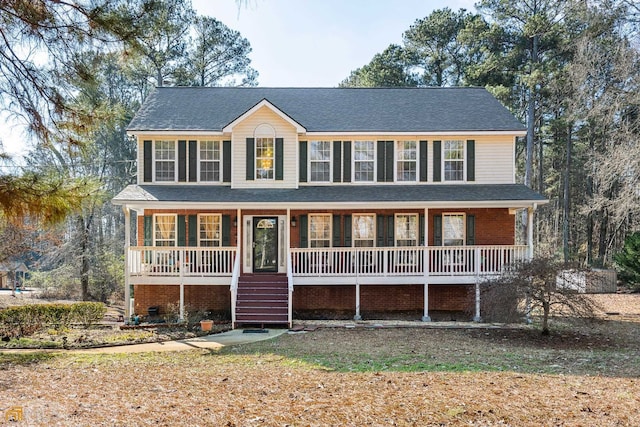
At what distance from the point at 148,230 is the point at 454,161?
11.0 meters

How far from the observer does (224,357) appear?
984 centimetres

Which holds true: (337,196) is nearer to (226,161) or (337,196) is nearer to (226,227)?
(226,227)

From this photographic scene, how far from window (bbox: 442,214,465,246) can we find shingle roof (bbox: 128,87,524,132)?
10.2 ft

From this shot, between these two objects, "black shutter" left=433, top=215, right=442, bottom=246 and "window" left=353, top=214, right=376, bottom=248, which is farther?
"window" left=353, top=214, right=376, bottom=248

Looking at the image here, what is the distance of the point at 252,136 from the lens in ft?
53.2

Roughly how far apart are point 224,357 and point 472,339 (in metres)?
6.18

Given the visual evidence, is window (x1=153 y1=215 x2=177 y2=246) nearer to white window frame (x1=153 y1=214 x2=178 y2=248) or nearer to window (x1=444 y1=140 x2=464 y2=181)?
white window frame (x1=153 y1=214 x2=178 y2=248)

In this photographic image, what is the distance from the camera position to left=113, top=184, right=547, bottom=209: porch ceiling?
14.9 metres

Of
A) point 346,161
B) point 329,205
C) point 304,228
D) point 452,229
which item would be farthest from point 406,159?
point 304,228

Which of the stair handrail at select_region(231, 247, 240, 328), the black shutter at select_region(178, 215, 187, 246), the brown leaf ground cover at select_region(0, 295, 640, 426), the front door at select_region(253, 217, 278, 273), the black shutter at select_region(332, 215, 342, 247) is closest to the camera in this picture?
the brown leaf ground cover at select_region(0, 295, 640, 426)

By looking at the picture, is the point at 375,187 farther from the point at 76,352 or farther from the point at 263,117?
the point at 76,352

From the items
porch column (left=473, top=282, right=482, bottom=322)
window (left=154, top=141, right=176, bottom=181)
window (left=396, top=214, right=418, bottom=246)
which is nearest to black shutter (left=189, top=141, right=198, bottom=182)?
window (left=154, top=141, right=176, bottom=181)

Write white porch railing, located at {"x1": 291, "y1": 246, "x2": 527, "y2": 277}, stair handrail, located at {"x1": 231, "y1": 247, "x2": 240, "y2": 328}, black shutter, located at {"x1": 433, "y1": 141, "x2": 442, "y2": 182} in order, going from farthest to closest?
black shutter, located at {"x1": 433, "y1": 141, "x2": 442, "y2": 182} < white porch railing, located at {"x1": 291, "y1": 246, "x2": 527, "y2": 277} < stair handrail, located at {"x1": 231, "y1": 247, "x2": 240, "y2": 328}

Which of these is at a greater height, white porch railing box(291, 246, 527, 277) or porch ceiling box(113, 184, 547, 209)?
porch ceiling box(113, 184, 547, 209)
